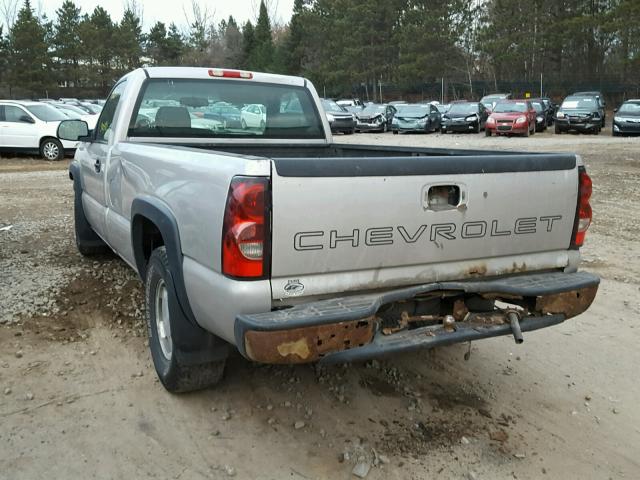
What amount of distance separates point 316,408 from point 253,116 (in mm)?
2656

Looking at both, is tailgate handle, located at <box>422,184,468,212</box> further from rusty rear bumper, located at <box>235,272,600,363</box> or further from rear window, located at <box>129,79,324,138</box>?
rear window, located at <box>129,79,324,138</box>

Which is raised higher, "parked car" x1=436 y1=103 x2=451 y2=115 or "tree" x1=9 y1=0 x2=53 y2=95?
"tree" x1=9 y1=0 x2=53 y2=95

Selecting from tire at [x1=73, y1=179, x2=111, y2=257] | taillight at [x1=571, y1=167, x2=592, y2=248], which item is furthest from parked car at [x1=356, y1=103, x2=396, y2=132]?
taillight at [x1=571, y1=167, x2=592, y2=248]

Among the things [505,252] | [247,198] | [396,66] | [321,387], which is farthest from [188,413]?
[396,66]

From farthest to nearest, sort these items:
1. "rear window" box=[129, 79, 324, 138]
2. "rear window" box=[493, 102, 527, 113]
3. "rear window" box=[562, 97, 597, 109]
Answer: "rear window" box=[562, 97, 597, 109] → "rear window" box=[493, 102, 527, 113] → "rear window" box=[129, 79, 324, 138]

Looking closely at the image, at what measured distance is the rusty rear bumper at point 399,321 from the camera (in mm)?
2688

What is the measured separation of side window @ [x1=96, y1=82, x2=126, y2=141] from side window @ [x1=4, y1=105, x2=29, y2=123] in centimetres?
1341

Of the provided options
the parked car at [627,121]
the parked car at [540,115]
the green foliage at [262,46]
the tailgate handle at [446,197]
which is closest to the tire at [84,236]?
the tailgate handle at [446,197]

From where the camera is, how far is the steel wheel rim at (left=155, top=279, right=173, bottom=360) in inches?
145

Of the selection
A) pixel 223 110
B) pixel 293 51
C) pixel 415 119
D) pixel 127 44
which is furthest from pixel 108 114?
pixel 127 44

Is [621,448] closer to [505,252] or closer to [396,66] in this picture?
[505,252]

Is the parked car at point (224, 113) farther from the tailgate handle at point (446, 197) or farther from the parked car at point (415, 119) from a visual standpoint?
the parked car at point (415, 119)

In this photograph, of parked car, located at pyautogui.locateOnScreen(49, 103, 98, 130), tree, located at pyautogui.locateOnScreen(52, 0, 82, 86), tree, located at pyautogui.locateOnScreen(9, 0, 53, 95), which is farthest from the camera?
tree, located at pyautogui.locateOnScreen(52, 0, 82, 86)

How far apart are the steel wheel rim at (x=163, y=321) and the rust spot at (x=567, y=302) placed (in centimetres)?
209
